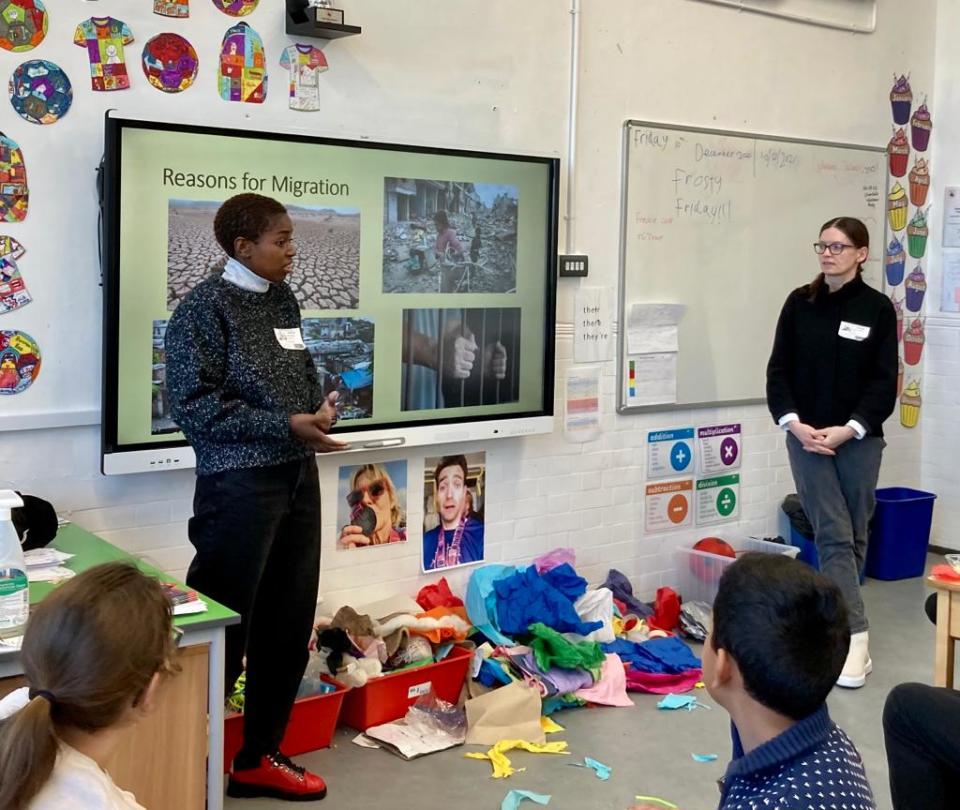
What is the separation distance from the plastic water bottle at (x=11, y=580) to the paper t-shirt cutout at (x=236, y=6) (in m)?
1.89

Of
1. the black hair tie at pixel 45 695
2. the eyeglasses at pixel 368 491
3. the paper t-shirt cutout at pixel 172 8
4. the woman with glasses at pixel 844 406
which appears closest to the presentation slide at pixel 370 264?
the eyeglasses at pixel 368 491

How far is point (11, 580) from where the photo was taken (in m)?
2.39

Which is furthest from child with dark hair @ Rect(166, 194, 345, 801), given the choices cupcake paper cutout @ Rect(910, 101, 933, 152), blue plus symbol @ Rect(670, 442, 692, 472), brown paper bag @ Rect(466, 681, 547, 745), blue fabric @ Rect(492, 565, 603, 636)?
cupcake paper cutout @ Rect(910, 101, 933, 152)

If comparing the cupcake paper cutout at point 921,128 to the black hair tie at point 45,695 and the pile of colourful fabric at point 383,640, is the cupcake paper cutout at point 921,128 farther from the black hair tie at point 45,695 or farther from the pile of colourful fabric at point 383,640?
the black hair tie at point 45,695

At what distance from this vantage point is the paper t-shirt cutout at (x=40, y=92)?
3.30 m

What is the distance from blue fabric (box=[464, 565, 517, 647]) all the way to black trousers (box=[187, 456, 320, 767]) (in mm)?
1096

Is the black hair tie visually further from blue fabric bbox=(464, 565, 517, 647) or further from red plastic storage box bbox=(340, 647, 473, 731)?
blue fabric bbox=(464, 565, 517, 647)

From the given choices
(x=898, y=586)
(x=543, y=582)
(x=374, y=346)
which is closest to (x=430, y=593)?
(x=543, y=582)

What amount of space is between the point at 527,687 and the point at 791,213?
9.02 ft

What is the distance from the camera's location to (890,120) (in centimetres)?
588

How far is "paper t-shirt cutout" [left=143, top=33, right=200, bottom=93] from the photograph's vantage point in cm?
354

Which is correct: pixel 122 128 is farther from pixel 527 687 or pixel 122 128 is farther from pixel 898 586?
pixel 898 586

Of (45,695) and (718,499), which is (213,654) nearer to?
(45,695)

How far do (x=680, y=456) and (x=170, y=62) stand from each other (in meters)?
2.76
